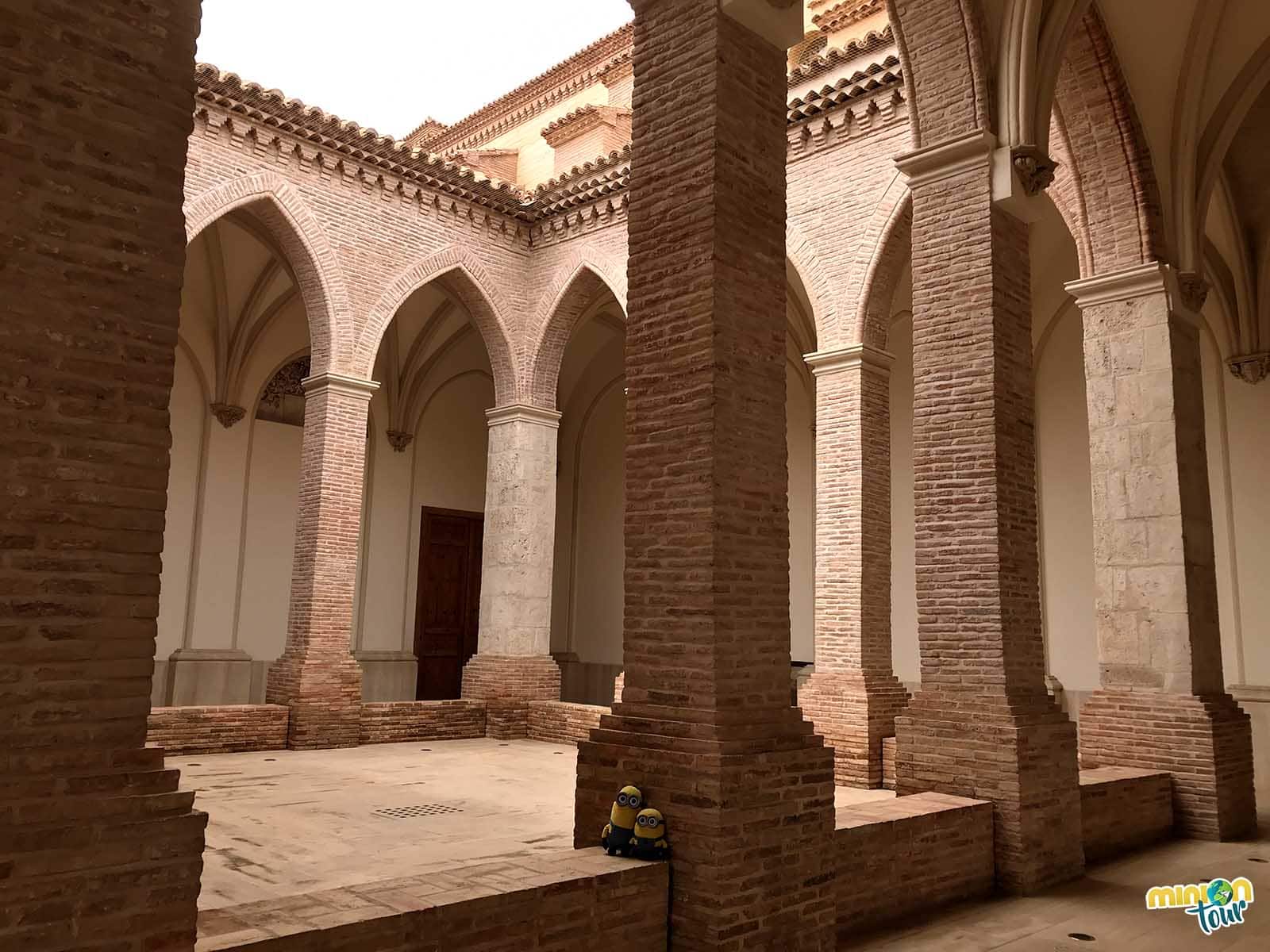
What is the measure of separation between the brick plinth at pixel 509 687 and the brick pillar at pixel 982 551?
7.69m

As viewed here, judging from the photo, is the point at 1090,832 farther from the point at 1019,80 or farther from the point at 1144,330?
the point at 1019,80

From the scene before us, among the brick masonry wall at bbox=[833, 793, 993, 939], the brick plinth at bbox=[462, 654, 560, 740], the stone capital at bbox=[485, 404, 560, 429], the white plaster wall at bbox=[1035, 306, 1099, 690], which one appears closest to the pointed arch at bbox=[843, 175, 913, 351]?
the white plaster wall at bbox=[1035, 306, 1099, 690]

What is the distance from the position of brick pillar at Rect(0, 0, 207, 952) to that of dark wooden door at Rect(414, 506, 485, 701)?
15.5 m

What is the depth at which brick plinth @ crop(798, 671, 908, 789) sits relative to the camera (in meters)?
9.85

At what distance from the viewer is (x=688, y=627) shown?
441cm

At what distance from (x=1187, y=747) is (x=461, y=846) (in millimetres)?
5247

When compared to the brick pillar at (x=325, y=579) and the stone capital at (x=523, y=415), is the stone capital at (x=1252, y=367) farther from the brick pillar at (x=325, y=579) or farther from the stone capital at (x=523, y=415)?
the brick pillar at (x=325, y=579)

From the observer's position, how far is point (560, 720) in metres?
12.8

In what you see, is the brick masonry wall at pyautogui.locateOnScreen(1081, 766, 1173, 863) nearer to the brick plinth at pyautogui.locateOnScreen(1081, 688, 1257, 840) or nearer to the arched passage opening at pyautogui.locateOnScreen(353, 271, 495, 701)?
the brick plinth at pyautogui.locateOnScreen(1081, 688, 1257, 840)

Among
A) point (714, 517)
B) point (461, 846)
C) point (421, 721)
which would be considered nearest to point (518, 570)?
point (421, 721)

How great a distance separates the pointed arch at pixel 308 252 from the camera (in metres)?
11.5

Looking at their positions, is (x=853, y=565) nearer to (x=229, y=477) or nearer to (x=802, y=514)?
(x=802, y=514)

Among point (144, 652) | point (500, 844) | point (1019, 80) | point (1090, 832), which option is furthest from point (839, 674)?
point (144, 652)

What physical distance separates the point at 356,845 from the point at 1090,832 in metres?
4.64
